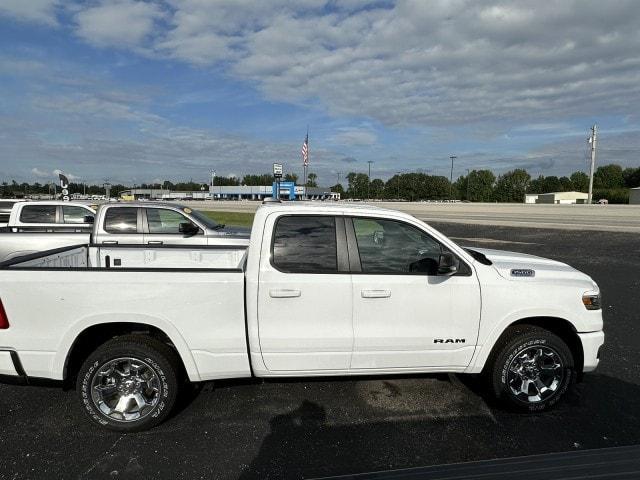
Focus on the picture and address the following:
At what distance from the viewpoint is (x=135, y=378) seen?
3322 millimetres

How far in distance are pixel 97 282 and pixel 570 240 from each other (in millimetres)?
18705

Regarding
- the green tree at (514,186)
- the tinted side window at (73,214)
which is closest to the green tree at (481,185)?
the green tree at (514,186)

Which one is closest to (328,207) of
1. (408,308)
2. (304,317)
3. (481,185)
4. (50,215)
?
(304,317)

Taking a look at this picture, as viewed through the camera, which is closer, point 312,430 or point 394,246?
point 312,430

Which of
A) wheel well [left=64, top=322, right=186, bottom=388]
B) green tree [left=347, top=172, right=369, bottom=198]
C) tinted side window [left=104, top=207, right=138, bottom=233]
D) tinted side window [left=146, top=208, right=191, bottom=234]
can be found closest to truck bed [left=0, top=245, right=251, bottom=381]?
wheel well [left=64, top=322, right=186, bottom=388]

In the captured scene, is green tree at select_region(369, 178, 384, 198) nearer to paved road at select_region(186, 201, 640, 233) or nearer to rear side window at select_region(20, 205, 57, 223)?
paved road at select_region(186, 201, 640, 233)

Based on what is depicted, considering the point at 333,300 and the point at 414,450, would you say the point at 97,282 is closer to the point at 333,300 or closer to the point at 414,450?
the point at 333,300

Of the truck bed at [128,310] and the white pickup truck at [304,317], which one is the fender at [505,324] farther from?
the truck bed at [128,310]

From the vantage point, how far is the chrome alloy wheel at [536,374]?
3561 millimetres

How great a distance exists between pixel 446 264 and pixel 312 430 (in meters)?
1.71

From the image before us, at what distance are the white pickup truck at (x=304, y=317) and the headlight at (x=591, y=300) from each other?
0.01 m

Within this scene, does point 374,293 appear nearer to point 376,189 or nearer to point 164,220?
point 164,220

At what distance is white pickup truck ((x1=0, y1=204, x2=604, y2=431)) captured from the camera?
3.13m

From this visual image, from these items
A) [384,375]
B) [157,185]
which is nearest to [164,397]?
[384,375]
